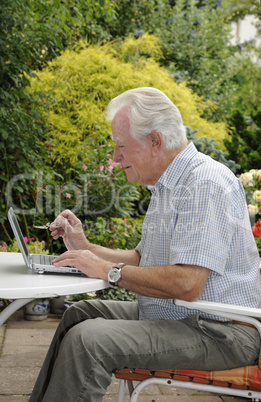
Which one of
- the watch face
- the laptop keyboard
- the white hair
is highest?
the white hair

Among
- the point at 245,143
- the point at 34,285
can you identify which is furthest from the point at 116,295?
the point at 245,143

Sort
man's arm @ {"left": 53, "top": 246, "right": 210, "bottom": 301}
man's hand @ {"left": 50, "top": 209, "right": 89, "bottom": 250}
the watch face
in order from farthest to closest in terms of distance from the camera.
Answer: man's hand @ {"left": 50, "top": 209, "right": 89, "bottom": 250} → the watch face → man's arm @ {"left": 53, "top": 246, "right": 210, "bottom": 301}

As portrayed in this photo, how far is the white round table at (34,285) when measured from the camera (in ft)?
5.43

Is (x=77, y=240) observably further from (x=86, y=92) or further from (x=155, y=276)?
(x=86, y=92)

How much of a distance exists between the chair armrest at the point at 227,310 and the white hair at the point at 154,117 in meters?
0.64

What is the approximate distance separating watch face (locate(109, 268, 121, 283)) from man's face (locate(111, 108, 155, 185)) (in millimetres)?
461

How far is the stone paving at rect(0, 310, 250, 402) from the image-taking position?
9.43ft

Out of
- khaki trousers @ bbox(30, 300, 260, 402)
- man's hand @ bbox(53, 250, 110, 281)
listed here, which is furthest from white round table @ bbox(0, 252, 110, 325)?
khaki trousers @ bbox(30, 300, 260, 402)

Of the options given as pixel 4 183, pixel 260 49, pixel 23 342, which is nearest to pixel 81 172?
pixel 4 183

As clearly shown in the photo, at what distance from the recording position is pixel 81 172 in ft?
17.9

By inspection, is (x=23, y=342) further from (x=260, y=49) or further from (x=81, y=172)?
(x=260, y=49)

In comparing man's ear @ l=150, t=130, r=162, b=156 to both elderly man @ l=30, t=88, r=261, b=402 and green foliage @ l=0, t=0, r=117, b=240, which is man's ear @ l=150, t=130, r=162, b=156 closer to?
elderly man @ l=30, t=88, r=261, b=402

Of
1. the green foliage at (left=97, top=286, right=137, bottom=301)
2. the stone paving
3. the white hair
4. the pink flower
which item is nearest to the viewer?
the white hair

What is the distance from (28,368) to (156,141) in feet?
6.08
